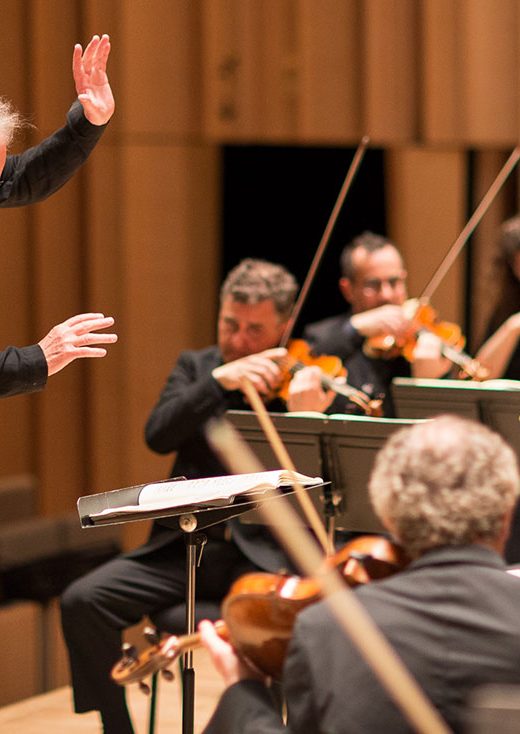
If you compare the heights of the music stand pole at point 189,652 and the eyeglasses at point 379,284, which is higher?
the eyeglasses at point 379,284

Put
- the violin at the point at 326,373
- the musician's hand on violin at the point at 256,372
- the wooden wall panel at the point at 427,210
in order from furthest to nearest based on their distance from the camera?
the wooden wall panel at the point at 427,210 → the violin at the point at 326,373 → the musician's hand on violin at the point at 256,372

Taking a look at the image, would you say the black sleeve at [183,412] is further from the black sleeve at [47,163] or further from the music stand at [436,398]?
the black sleeve at [47,163]

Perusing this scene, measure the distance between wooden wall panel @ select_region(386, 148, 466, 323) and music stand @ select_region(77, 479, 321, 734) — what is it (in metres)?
3.30

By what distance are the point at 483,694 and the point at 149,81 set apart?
3.68 meters

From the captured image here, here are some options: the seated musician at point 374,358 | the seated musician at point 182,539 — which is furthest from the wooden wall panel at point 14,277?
the seated musician at point 182,539

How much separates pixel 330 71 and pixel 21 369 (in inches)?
125

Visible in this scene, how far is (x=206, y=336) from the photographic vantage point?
511 cm

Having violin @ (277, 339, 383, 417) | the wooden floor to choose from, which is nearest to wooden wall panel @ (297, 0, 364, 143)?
violin @ (277, 339, 383, 417)

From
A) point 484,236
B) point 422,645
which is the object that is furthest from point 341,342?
point 422,645

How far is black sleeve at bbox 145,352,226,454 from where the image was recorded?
3.28m

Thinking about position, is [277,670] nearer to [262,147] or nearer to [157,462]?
[157,462]

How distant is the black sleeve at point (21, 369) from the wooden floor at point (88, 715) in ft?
4.30

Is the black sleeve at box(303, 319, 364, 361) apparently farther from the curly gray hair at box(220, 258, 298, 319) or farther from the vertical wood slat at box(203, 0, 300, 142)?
the vertical wood slat at box(203, 0, 300, 142)

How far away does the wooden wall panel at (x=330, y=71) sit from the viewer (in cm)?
522
